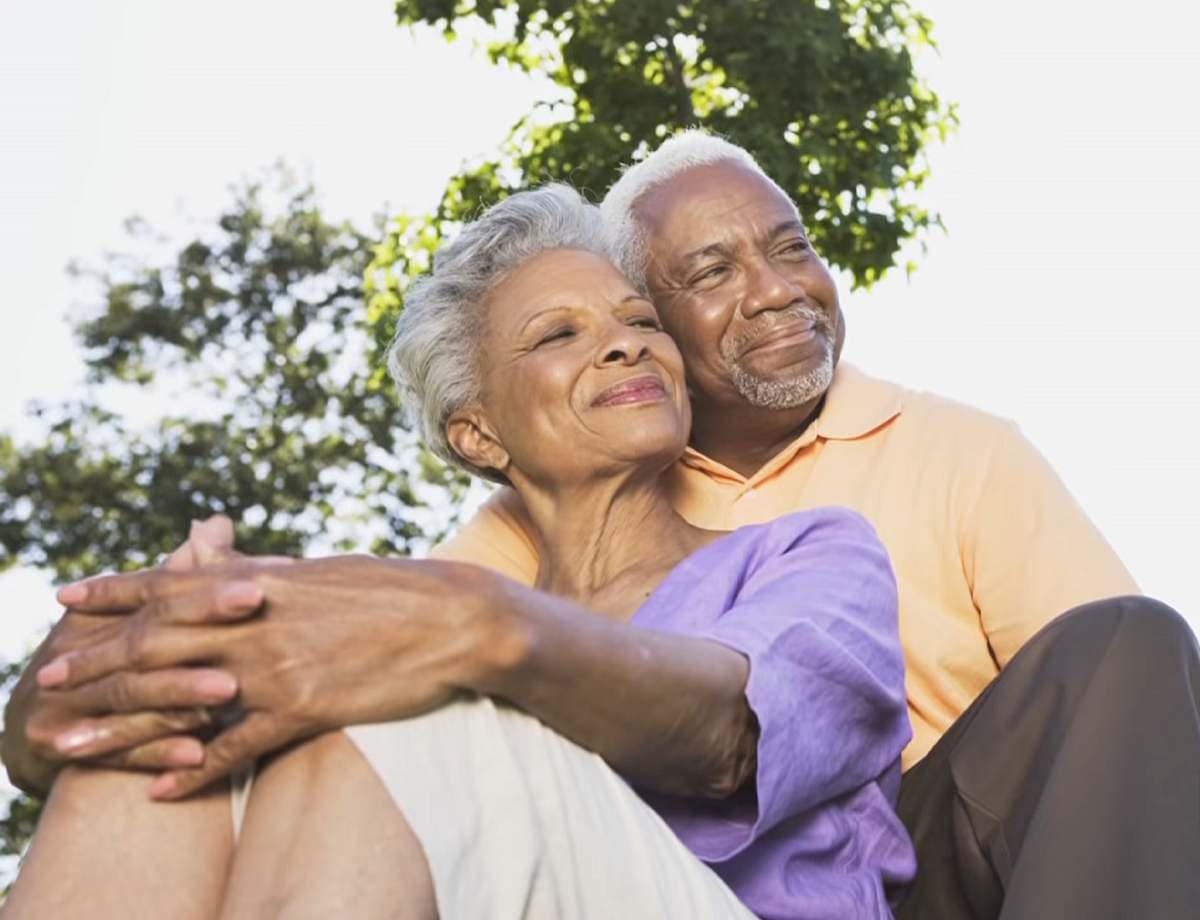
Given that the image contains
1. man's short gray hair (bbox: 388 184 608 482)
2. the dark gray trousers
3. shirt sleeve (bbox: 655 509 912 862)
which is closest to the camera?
shirt sleeve (bbox: 655 509 912 862)

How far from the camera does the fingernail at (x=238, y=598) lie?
7.05 ft

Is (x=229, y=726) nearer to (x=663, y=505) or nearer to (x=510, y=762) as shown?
(x=510, y=762)

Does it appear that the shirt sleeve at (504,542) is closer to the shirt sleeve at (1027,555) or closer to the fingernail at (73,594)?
the shirt sleeve at (1027,555)

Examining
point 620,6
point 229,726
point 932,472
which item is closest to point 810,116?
point 620,6

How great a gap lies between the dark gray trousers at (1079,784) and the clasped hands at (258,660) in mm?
963

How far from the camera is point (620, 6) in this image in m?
11.6

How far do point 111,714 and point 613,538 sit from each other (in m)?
1.19

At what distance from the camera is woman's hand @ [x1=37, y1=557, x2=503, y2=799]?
2.12 m

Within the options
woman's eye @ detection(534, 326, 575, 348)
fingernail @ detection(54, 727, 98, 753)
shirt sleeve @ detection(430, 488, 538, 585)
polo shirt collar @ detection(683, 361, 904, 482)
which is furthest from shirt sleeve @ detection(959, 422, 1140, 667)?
fingernail @ detection(54, 727, 98, 753)

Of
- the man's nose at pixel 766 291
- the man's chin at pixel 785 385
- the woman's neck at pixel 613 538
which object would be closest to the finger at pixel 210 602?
the woman's neck at pixel 613 538

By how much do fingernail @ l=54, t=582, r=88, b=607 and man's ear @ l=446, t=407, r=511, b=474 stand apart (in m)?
1.22

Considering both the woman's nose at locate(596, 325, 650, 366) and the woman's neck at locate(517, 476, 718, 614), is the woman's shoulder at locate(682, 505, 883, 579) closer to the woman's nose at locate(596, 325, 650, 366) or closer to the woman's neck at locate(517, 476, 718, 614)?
the woman's neck at locate(517, 476, 718, 614)

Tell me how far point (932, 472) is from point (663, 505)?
0.79m

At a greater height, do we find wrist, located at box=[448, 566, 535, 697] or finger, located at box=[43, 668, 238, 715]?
wrist, located at box=[448, 566, 535, 697]
